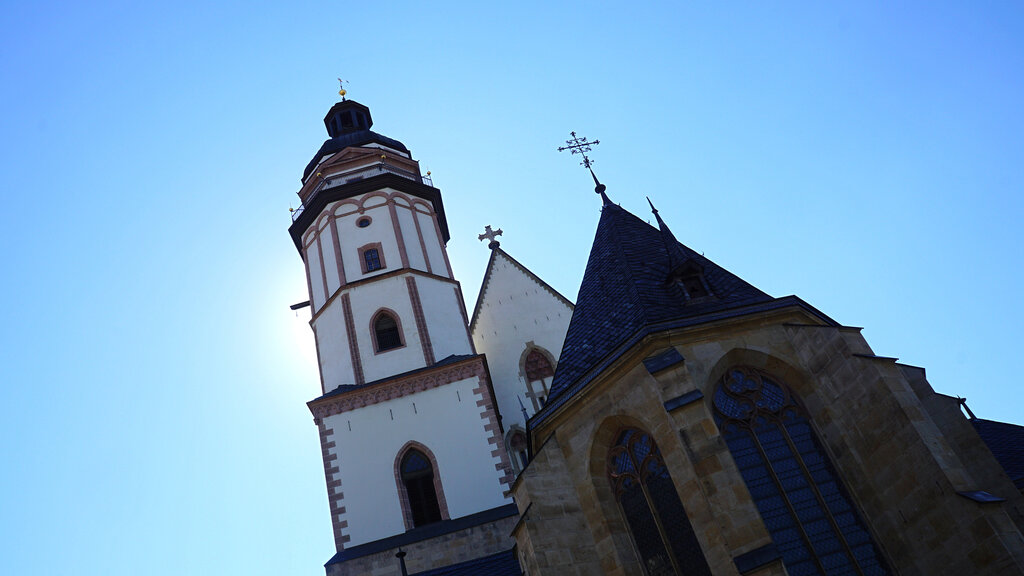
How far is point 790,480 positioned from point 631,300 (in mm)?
3947

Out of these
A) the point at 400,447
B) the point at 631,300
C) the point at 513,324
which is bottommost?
the point at 631,300

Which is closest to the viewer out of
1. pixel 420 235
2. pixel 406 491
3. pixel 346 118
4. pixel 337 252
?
pixel 406 491

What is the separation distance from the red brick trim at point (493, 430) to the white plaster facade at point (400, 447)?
86 mm

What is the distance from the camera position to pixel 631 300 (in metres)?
13.8

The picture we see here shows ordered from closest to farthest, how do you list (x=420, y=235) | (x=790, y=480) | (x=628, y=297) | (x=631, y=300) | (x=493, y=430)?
(x=790, y=480) < (x=631, y=300) < (x=628, y=297) < (x=493, y=430) < (x=420, y=235)

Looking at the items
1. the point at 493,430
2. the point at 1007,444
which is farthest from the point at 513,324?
the point at 1007,444

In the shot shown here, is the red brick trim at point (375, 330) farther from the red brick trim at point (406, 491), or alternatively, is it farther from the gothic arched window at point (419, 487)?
the gothic arched window at point (419, 487)

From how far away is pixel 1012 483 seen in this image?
11.7m

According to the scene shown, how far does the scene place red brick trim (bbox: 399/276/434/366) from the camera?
70.4 ft

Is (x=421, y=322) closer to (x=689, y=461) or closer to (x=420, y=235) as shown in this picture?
(x=420, y=235)

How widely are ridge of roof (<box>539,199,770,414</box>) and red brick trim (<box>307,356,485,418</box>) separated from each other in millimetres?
5336

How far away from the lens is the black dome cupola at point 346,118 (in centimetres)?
3027

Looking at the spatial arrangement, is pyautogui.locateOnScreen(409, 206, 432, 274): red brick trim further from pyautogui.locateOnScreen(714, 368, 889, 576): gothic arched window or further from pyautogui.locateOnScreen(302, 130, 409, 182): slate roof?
pyautogui.locateOnScreen(714, 368, 889, 576): gothic arched window

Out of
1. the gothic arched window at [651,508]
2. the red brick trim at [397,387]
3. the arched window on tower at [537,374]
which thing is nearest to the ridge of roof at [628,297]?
the gothic arched window at [651,508]
